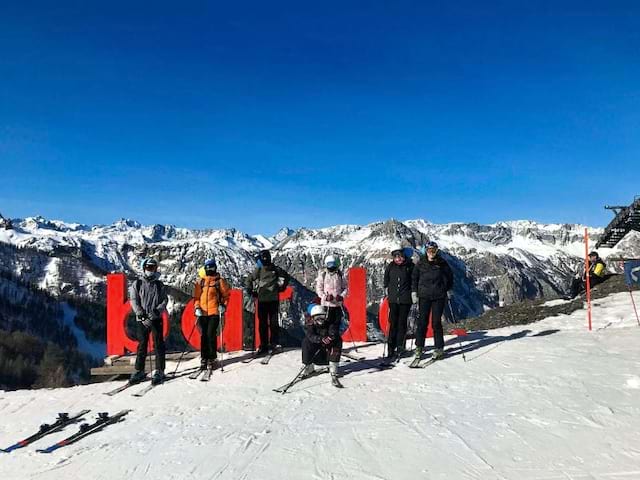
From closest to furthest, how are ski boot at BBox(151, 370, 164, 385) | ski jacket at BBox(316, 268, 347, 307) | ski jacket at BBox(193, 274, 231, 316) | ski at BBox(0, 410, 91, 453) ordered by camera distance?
ski at BBox(0, 410, 91, 453) → ski jacket at BBox(316, 268, 347, 307) → ski boot at BBox(151, 370, 164, 385) → ski jacket at BBox(193, 274, 231, 316)

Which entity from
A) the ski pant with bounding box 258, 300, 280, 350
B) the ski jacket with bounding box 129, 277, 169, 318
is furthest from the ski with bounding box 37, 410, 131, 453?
the ski pant with bounding box 258, 300, 280, 350

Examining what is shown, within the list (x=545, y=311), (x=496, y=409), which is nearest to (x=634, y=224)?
(x=545, y=311)

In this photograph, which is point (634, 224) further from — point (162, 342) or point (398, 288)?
point (162, 342)

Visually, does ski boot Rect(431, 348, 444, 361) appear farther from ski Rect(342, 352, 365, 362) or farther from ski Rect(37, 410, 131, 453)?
ski Rect(37, 410, 131, 453)

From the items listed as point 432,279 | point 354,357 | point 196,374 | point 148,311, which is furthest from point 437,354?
point 148,311

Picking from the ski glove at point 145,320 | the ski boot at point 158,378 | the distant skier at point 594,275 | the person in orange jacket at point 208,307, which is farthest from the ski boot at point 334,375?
the distant skier at point 594,275

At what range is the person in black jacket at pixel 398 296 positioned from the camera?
1299 cm

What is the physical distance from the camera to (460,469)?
259 inches

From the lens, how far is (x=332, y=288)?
11.8m

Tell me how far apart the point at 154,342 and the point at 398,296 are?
616 cm

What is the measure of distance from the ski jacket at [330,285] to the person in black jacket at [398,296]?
1513mm

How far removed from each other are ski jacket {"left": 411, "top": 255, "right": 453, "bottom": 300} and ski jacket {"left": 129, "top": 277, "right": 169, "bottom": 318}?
621 cm

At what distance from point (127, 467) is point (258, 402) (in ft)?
10.9

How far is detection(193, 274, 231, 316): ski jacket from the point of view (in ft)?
42.1
